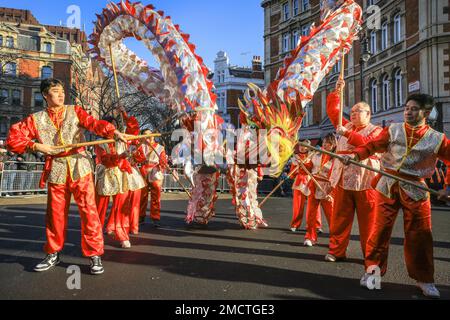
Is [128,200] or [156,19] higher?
[156,19]

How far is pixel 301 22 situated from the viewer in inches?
977

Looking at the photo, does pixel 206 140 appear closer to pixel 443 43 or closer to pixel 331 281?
pixel 331 281

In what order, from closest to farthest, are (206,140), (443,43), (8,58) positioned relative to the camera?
(206,140)
(443,43)
(8,58)

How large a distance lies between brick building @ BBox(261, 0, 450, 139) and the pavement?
27.5ft

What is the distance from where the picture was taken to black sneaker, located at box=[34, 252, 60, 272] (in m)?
3.67

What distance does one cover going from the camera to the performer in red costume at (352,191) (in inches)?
159

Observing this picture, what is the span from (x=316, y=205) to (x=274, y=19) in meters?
24.9

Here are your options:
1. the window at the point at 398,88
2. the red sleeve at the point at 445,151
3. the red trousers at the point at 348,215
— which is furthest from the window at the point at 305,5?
the red sleeve at the point at 445,151

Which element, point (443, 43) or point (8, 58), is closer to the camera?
point (443, 43)

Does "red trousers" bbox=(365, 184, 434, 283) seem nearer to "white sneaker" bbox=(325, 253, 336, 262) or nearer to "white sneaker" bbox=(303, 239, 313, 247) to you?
"white sneaker" bbox=(325, 253, 336, 262)

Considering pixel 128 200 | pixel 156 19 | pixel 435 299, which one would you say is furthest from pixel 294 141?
pixel 128 200

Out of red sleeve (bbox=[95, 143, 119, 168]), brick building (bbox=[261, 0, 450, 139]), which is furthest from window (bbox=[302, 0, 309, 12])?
red sleeve (bbox=[95, 143, 119, 168])

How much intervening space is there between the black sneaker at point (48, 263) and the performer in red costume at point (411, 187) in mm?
3060

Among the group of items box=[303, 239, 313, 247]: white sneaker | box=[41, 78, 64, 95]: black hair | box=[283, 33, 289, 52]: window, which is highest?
box=[283, 33, 289, 52]: window
